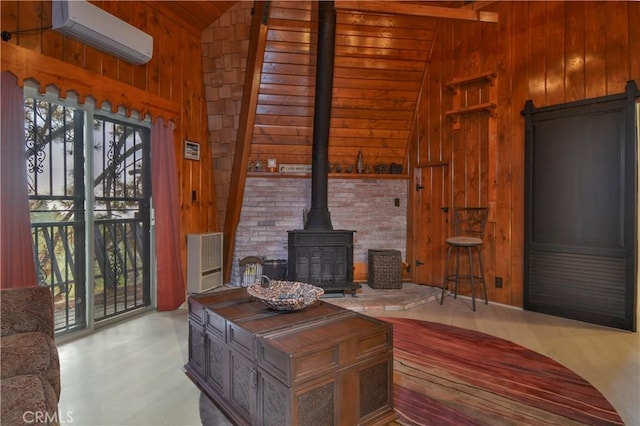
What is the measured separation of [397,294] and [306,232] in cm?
132

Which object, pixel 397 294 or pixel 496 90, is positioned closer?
pixel 496 90

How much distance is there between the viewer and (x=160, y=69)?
362 centimetres

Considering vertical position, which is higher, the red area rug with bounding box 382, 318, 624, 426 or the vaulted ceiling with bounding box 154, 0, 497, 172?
the vaulted ceiling with bounding box 154, 0, 497, 172

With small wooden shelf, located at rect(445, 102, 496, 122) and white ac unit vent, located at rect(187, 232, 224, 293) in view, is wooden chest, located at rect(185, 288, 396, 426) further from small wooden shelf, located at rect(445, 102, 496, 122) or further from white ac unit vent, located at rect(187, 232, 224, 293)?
small wooden shelf, located at rect(445, 102, 496, 122)

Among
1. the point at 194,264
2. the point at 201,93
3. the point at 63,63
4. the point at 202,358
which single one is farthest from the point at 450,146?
the point at 63,63

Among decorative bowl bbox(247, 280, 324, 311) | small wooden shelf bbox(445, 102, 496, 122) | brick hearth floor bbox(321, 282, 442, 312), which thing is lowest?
brick hearth floor bbox(321, 282, 442, 312)

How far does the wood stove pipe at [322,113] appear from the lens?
375 centimetres

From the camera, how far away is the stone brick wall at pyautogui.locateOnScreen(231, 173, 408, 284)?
15.2ft

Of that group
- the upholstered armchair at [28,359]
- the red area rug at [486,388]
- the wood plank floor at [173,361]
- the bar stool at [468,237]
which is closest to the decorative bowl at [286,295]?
the wood plank floor at [173,361]

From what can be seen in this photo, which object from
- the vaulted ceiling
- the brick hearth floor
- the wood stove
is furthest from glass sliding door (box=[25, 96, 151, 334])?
the brick hearth floor

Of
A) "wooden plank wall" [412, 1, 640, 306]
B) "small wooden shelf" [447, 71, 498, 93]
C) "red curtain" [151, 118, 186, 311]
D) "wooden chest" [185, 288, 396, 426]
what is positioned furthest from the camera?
"small wooden shelf" [447, 71, 498, 93]

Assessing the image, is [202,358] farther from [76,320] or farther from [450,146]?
[450,146]

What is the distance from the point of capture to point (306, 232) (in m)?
3.97

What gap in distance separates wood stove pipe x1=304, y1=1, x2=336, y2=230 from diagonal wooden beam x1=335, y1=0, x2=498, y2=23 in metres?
0.31
